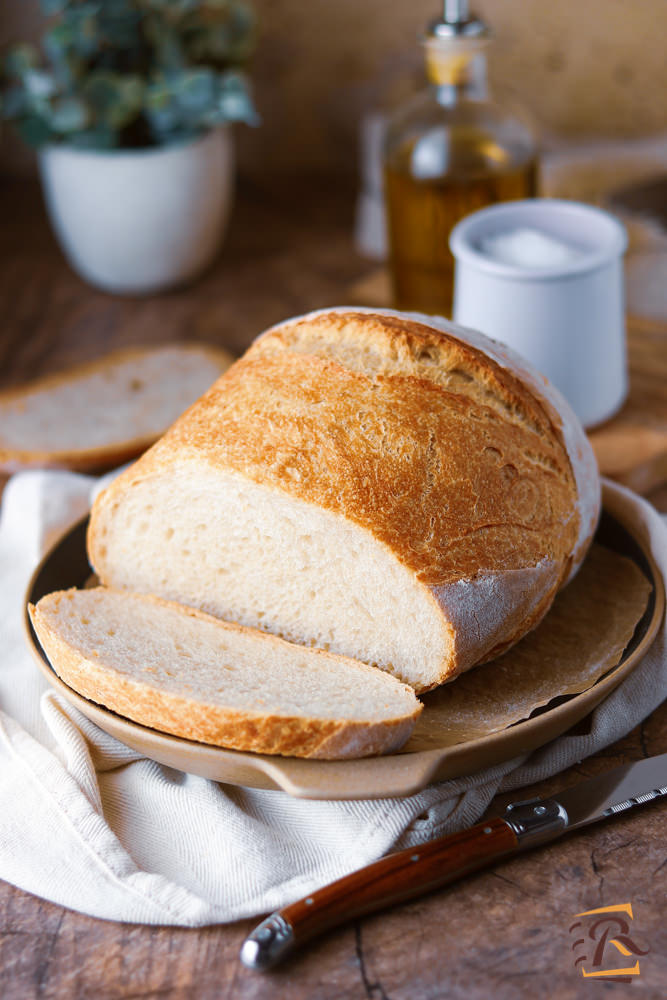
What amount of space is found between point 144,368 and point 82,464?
352 millimetres

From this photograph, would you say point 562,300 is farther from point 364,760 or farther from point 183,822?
point 183,822

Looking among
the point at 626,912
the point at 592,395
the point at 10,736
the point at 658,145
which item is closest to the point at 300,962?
the point at 626,912

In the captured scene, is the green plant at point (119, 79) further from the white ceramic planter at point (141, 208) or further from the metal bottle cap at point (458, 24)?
the metal bottle cap at point (458, 24)

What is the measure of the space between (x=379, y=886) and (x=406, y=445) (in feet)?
1.70

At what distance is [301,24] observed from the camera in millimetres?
3037

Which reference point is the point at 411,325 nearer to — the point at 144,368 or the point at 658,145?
the point at 144,368

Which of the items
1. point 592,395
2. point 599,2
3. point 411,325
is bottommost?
point 592,395

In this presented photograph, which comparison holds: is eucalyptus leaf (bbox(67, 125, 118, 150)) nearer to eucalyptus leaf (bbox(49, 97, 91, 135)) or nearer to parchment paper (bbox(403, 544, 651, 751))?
eucalyptus leaf (bbox(49, 97, 91, 135))

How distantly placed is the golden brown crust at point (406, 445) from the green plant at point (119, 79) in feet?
4.00

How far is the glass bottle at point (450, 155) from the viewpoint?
2119 millimetres

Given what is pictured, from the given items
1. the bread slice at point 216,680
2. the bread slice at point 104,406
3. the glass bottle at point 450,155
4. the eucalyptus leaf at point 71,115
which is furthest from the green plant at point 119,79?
the bread slice at point 216,680

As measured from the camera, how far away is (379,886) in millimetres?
1102

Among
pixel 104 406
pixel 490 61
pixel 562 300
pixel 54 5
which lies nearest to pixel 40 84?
pixel 54 5

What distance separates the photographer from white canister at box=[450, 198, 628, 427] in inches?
68.2
